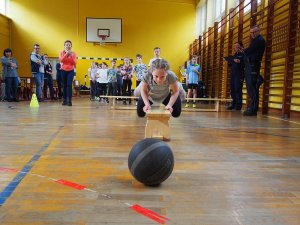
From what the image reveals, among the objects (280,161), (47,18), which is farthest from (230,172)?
(47,18)

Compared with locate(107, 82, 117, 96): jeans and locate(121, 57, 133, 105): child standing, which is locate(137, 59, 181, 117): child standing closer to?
locate(121, 57, 133, 105): child standing

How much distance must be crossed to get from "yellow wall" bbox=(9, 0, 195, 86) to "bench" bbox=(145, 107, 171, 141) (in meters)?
13.2

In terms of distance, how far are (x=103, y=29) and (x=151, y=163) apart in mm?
14695

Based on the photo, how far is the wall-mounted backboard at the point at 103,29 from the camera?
1578 centimetres

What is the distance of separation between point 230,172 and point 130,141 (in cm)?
130

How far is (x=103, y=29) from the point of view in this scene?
52.0 feet

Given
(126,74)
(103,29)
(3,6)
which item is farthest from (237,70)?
(3,6)

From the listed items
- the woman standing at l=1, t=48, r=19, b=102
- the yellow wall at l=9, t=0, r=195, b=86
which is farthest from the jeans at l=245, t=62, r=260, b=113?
the yellow wall at l=9, t=0, r=195, b=86

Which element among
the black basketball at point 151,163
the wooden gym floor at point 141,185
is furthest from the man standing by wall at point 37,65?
the black basketball at point 151,163

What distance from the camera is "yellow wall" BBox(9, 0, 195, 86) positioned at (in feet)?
53.2

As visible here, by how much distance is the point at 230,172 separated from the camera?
2230 millimetres

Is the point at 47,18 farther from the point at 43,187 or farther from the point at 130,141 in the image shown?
the point at 43,187

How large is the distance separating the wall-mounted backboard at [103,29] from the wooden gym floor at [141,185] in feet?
42.2

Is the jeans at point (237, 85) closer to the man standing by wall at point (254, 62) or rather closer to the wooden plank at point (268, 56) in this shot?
the wooden plank at point (268, 56)
